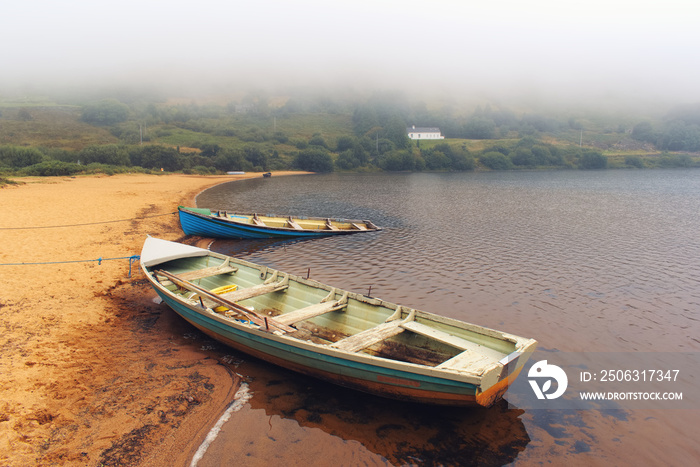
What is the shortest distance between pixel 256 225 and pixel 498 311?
14.6 meters

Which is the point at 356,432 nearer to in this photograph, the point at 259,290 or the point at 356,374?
the point at 356,374

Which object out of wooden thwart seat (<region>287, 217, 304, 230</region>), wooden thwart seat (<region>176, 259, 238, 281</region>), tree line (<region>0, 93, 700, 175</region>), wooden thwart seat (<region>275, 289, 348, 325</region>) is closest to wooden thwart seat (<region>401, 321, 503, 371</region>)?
wooden thwart seat (<region>275, 289, 348, 325</region>)

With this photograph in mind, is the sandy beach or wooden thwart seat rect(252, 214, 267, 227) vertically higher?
the sandy beach

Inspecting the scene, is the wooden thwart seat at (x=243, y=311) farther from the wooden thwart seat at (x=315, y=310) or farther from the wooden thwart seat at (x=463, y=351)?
the wooden thwart seat at (x=463, y=351)

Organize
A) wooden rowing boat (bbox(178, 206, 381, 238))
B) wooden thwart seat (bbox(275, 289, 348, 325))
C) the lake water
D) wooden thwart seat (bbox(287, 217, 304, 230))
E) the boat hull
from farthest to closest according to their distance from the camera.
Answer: wooden thwart seat (bbox(287, 217, 304, 230)), wooden rowing boat (bbox(178, 206, 381, 238)), wooden thwart seat (bbox(275, 289, 348, 325)), the lake water, the boat hull

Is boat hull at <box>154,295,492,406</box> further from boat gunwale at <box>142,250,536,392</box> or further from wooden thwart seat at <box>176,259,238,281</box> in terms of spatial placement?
wooden thwart seat at <box>176,259,238,281</box>

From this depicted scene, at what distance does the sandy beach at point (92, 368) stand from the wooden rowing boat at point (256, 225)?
18.2ft

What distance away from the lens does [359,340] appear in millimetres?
8547

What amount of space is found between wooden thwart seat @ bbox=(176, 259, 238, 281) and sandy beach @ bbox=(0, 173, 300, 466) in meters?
1.34

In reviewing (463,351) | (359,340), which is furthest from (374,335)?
(463,351)

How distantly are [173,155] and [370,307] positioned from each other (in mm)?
71821

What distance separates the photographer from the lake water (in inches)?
288

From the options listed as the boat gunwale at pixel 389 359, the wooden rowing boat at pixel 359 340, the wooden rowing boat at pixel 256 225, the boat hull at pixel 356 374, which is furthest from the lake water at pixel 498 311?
the boat gunwale at pixel 389 359

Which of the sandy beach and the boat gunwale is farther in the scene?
the boat gunwale
